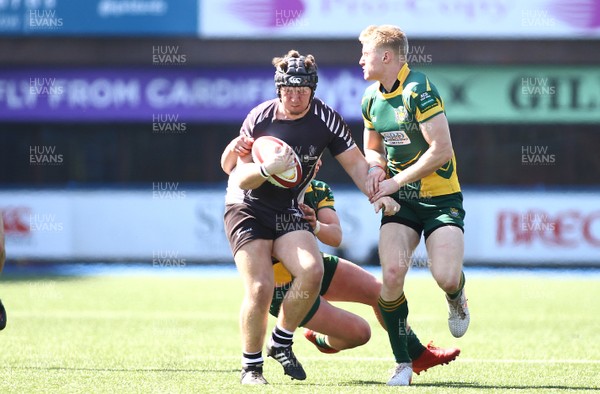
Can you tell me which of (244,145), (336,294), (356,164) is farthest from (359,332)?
(244,145)

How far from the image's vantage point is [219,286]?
1712cm

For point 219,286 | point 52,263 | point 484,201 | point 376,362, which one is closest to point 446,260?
point 376,362

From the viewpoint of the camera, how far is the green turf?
24.1 ft

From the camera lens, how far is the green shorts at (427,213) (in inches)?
297

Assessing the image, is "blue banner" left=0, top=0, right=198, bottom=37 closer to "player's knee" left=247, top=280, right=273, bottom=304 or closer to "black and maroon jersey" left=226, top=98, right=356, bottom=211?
"black and maroon jersey" left=226, top=98, right=356, bottom=211

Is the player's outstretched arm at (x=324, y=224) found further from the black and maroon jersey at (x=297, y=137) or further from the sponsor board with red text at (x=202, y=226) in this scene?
the sponsor board with red text at (x=202, y=226)

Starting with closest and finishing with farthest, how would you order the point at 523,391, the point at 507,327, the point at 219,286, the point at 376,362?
1. the point at 523,391
2. the point at 376,362
3. the point at 507,327
4. the point at 219,286

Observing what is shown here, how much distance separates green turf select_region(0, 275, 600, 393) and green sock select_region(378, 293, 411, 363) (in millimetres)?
256

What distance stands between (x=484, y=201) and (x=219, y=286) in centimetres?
574

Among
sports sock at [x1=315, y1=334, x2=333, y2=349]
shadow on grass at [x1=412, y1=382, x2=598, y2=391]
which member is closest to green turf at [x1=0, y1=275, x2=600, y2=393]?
shadow on grass at [x1=412, y1=382, x2=598, y2=391]

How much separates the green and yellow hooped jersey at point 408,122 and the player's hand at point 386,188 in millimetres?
293

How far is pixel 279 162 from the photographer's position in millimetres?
7051

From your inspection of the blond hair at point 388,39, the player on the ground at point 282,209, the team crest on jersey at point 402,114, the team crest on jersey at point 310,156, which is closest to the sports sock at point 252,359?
the player on the ground at point 282,209

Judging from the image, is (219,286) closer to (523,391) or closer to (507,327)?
(507,327)
